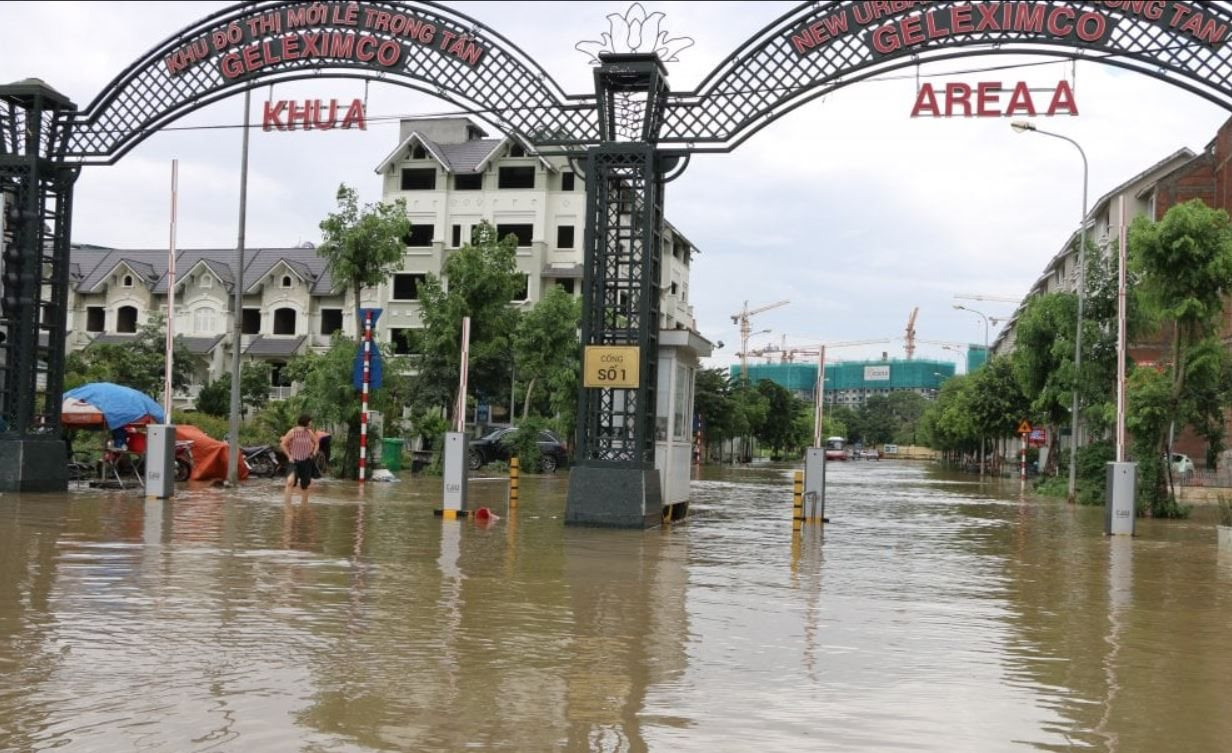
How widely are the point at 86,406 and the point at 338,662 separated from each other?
61.8 feet

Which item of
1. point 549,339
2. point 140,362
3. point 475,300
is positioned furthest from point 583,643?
point 140,362

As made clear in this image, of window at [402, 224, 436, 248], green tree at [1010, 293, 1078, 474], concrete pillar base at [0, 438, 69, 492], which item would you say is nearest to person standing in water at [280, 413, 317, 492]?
concrete pillar base at [0, 438, 69, 492]

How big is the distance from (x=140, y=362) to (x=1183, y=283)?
4789 cm

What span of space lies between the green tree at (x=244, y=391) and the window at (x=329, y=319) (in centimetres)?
358

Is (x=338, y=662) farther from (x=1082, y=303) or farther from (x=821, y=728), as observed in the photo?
(x=1082, y=303)

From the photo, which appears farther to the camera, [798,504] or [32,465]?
[32,465]

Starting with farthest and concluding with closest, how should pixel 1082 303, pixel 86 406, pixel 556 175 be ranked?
pixel 556 175 < pixel 1082 303 < pixel 86 406

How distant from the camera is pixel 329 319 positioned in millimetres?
67250

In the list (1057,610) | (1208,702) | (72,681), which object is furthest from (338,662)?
(1057,610)

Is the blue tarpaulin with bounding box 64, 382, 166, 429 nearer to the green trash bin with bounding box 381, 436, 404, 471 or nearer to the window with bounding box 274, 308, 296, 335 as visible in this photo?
the green trash bin with bounding box 381, 436, 404, 471

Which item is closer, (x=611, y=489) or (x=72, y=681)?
(x=72, y=681)

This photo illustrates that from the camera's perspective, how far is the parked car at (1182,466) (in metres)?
46.7

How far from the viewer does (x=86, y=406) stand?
79.1 ft

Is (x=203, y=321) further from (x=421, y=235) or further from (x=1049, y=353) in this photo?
(x=1049, y=353)
